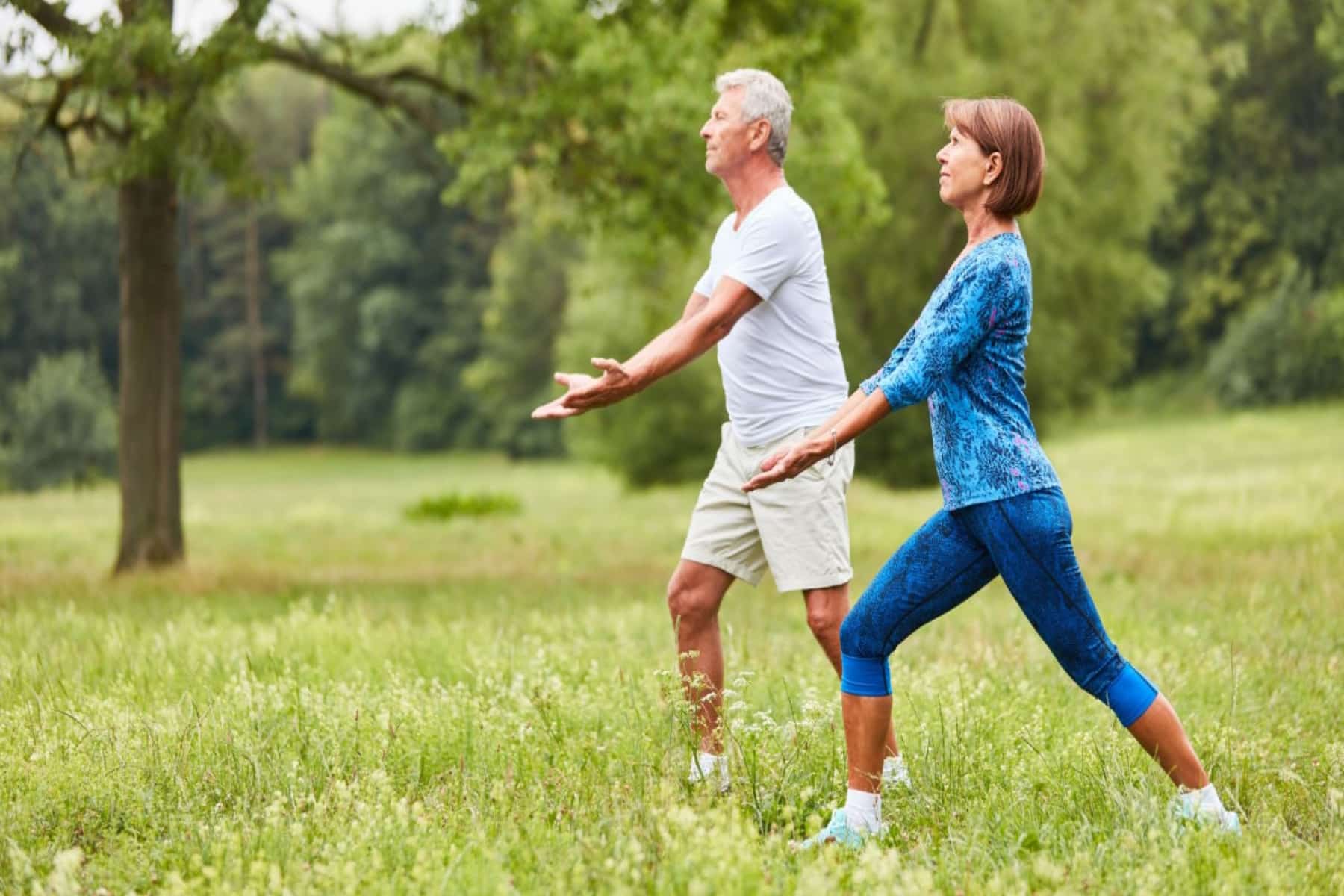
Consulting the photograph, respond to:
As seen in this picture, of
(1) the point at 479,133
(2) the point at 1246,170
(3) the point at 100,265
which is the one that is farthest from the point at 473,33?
(3) the point at 100,265

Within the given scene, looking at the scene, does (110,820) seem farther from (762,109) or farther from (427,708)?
(762,109)

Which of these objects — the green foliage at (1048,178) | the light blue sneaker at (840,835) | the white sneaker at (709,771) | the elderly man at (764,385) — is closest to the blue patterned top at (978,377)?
the elderly man at (764,385)

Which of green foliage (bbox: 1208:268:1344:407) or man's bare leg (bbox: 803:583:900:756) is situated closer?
man's bare leg (bbox: 803:583:900:756)

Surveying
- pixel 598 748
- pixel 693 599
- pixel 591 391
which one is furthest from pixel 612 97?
pixel 591 391

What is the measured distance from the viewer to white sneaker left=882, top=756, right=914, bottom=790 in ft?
15.8

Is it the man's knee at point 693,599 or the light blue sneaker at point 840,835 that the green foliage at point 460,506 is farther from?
the light blue sneaker at point 840,835

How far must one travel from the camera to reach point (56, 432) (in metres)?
43.0

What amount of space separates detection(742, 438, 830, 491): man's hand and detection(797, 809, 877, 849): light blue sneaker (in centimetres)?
102

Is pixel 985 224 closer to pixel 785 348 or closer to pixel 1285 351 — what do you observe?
pixel 785 348

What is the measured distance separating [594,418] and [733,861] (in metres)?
28.8

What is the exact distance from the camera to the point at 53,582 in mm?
12695

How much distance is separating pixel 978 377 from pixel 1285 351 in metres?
32.0

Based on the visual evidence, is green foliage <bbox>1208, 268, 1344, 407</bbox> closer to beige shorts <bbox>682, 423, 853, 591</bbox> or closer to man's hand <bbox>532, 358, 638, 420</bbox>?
beige shorts <bbox>682, 423, 853, 591</bbox>

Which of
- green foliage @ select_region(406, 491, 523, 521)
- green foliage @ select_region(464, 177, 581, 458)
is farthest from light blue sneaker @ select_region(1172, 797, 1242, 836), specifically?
green foliage @ select_region(464, 177, 581, 458)
